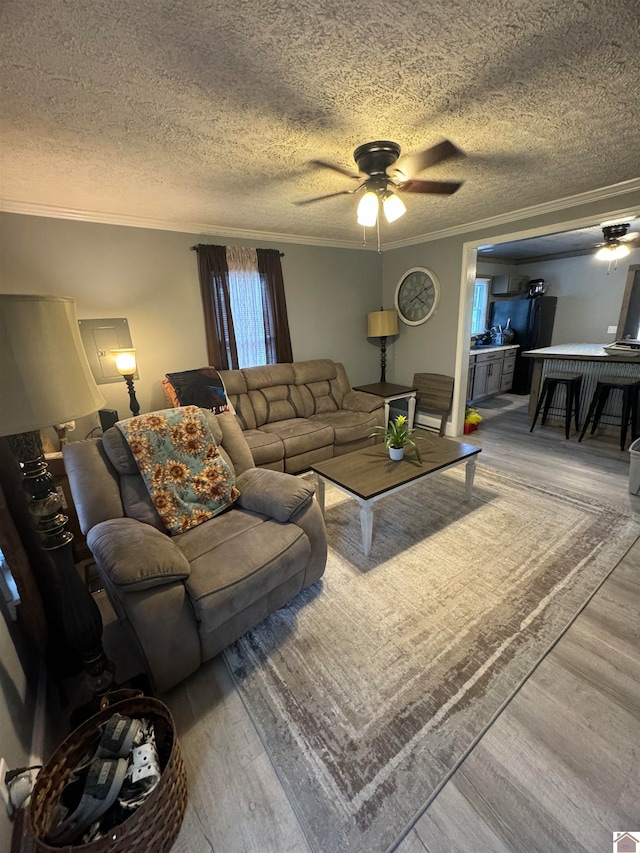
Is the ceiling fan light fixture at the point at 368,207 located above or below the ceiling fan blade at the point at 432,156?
below

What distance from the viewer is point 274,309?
154 inches

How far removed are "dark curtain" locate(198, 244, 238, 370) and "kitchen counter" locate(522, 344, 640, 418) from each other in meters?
3.92

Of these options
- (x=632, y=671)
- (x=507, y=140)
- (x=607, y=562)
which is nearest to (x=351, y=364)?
(x=507, y=140)

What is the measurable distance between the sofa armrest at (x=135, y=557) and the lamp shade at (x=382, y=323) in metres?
3.78

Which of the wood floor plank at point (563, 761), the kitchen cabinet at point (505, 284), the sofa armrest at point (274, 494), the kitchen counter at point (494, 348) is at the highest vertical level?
the kitchen cabinet at point (505, 284)

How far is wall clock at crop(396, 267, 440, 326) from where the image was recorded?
424 cm

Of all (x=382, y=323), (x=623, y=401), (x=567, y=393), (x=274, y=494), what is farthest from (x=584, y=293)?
(x=274, y=494)

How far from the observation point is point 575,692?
1396 millimetres

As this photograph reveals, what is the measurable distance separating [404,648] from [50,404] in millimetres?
1752

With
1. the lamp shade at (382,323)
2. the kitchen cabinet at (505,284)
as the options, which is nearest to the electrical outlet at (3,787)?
the lamp shade at (382,323)

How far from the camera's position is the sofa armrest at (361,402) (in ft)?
12.8

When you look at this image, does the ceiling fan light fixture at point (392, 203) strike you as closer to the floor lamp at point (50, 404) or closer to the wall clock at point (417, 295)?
→ the floor lamp at point (50, 404)

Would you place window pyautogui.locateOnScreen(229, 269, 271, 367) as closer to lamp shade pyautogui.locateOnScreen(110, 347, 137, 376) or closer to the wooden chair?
lamp shade pyautogui.locateOnScreen(110, 347, 137, 376)

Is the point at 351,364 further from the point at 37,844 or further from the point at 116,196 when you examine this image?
the point at 37,844
